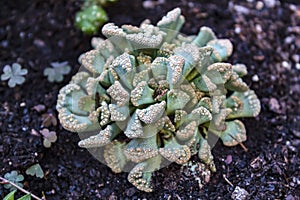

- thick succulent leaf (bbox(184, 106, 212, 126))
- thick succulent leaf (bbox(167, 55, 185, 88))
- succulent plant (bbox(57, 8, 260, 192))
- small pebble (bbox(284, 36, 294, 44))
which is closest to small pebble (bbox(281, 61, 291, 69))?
small pebble (bbox(284, 36, 294, 44))

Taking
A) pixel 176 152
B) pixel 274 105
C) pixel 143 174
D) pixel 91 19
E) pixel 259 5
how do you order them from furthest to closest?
pixel 259 5 → pixel 91 19 → pixel 274 105 → pixel 143 174 → pixel 176 152

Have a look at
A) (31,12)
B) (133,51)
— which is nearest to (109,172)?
(133,51)

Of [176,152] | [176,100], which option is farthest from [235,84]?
[176,152]

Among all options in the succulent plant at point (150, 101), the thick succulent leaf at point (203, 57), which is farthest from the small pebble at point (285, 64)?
the thick succulent leaf at point (203, 57)

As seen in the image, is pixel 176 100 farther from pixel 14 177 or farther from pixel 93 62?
pixel 14 177

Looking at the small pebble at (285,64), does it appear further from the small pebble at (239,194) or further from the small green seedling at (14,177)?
Answer: the small green seedling at (14,177)

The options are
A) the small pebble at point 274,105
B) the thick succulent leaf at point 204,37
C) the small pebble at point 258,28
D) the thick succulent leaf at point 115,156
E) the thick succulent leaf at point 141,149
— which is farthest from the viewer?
the small pebble at point 258,28
